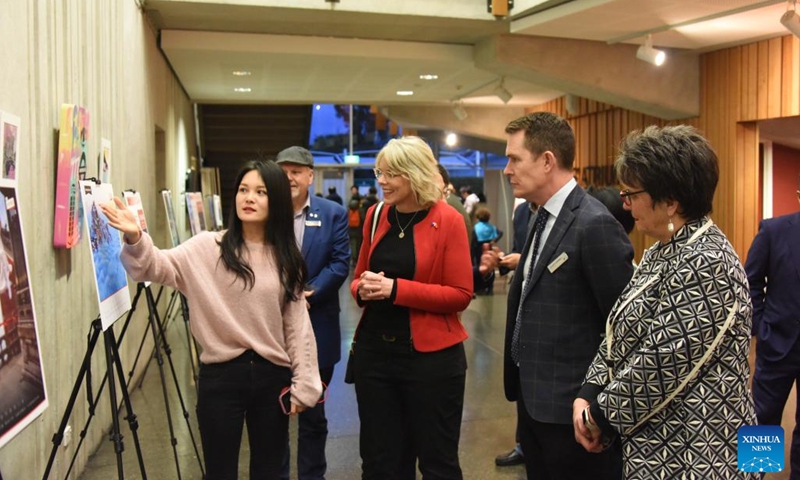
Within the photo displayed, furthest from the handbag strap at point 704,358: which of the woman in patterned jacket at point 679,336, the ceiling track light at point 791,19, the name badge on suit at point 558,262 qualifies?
the ceiling track light at point 791,19

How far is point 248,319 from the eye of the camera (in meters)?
2.28

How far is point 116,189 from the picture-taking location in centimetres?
444

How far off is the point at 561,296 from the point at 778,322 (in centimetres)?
Result: 168

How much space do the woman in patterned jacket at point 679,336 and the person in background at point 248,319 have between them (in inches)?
42.8

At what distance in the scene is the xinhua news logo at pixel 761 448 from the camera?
4.70 ft

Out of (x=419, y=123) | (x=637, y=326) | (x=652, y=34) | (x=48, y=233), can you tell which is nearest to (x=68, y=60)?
(x=48, y=233)

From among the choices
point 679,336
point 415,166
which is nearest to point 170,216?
point 415,166

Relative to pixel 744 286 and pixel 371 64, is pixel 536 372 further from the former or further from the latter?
pixel 371 64

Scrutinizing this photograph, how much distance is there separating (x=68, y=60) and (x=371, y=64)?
16.3 ft

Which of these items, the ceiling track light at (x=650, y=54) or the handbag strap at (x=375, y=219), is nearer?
the handbag strap at (x=375, y=219)

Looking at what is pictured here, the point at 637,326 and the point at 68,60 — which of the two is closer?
the point at 637,326

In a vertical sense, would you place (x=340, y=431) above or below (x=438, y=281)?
below

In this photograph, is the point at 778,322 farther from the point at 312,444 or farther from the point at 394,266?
the point at 312,444

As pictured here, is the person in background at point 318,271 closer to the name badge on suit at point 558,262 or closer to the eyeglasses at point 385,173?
the eyeglasses at point 385,173
